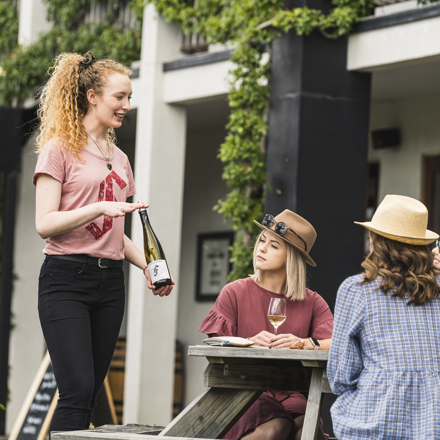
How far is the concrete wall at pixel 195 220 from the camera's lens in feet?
29.5

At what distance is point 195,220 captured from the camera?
9.37 metres

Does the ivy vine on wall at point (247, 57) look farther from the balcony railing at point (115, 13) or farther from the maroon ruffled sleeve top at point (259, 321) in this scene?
the maroon ruffled sleeve top at point (259, 321)

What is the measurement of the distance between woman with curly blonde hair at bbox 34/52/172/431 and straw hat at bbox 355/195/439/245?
860 millimetres

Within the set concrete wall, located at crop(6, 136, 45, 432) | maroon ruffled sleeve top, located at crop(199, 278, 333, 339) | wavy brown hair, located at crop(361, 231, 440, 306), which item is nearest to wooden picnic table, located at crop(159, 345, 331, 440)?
maroon ruffled sleeve top, located at crop(199, 278, 333, 339)

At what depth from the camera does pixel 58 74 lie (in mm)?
3426

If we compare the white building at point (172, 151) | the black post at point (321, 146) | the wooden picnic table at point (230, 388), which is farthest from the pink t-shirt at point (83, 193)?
the white building at point (172, 151)

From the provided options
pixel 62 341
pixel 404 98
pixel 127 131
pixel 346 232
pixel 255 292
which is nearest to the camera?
pixel 62 341

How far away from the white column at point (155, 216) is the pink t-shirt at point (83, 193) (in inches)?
154

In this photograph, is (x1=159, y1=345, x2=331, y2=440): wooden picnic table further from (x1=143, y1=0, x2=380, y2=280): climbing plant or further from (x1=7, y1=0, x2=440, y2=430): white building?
(x1=7, y1=0, x2=440, y2=430): white building

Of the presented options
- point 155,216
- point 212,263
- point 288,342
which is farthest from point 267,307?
point 212,263

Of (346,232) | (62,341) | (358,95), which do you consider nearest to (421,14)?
(358,95)

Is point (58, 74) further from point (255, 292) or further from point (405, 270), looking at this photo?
point (405, 270)

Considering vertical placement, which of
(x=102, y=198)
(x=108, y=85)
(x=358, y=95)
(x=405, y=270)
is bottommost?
(x=405, y=270)

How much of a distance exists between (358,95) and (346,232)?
99 centimetres
